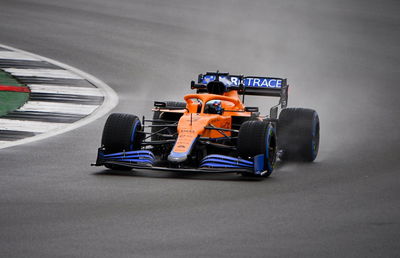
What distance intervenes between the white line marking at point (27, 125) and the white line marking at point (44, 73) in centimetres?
434

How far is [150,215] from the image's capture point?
9125mm

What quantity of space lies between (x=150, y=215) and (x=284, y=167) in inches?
151

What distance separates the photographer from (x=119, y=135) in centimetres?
1188

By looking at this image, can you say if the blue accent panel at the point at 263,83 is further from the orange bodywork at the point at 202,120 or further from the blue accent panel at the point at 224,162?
the blue accent panel at the point at 224,162

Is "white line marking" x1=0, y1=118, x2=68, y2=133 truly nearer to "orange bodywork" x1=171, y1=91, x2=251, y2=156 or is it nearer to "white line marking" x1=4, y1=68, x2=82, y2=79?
"orange bodywork" x1=171, y1=91, x2=251, y2=156

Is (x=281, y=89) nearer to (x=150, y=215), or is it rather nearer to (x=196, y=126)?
(x=196, y=126)

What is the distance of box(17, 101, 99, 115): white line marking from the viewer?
16.3 metres

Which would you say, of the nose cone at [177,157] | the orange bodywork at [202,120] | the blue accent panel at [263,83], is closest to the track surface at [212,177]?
the nose cone at [177,157]

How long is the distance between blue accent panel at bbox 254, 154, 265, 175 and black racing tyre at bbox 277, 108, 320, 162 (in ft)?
5.90

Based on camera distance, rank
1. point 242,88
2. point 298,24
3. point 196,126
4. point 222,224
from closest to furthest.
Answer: point 222,224 < point 196,126 < point 242,88 < point 298,24

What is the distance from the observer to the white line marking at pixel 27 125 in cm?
1462

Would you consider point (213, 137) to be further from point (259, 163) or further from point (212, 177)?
point (259, 163)

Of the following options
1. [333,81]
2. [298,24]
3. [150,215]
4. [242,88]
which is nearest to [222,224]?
[150,215]

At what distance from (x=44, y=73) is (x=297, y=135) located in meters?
8.37
